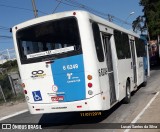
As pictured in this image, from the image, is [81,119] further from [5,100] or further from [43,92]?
[5,100]

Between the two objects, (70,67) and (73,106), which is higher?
(70,67)

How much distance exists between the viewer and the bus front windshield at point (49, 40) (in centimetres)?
1005

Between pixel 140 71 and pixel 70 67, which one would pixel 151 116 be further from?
pixel 140 71

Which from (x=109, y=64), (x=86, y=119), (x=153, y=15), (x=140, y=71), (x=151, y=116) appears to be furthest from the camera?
(x=153, y=15)

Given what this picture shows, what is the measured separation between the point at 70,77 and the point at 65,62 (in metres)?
0.45

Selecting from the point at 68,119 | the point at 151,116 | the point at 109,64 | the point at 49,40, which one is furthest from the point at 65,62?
the point at 151,116

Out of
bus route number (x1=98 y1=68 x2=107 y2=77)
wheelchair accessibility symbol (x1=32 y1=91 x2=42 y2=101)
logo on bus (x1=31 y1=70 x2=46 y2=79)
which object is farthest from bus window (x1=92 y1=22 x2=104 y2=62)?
wheelchair accessibility symbol (x1=32 y1=91 x2=42 y2=101)

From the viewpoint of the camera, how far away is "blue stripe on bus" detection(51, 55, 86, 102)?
32.7ft

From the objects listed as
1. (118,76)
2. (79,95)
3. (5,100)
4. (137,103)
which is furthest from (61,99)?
(5,100)

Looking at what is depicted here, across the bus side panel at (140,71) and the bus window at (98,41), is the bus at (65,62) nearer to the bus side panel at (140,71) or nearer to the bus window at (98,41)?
the bus window at (98,41)

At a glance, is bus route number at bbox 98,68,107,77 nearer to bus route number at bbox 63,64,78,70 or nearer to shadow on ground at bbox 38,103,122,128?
bus route number at bbox 63,64,78,70

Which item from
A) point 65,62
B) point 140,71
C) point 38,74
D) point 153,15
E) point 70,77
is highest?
point 153,15

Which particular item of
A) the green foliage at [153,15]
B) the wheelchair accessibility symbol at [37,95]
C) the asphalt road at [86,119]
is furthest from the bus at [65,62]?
the green foliage at [153,15]

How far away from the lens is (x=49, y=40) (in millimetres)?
10375
